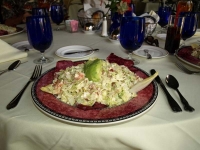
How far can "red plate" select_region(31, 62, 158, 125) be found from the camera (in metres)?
0.48

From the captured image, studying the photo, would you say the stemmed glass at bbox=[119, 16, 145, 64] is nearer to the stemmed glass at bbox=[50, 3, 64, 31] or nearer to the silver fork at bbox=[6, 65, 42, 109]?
the silver fork at bbox=[6, 65, 42, 109]

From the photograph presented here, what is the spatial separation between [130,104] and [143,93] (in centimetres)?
7

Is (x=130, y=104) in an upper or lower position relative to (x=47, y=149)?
upper

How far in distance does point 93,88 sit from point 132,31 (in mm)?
384

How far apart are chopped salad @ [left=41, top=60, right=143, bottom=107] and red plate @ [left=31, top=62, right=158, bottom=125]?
2 centimetres

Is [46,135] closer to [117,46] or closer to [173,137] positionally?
[173,137]

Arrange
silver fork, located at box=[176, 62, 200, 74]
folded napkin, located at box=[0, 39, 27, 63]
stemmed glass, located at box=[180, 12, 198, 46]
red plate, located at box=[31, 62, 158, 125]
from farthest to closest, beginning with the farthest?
stemmed glass, located at box=[180, 12, 198, 46]
folded napkin, located at box=[0, 39, 27, 63]
silver fork, located at box=[176, 62, 200, 74]
red plate, located at box=[31, 62, 158, 125]

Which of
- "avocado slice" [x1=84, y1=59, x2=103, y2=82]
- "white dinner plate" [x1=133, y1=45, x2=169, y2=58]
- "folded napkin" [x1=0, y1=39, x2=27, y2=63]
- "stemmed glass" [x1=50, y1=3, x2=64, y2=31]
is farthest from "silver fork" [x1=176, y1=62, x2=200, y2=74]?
"stemmed glass" [x1=50, y1=3, x2=64, y2=31]

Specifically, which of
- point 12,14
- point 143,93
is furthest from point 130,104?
point 12,14

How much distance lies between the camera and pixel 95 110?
0.52 m

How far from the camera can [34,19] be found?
838mm

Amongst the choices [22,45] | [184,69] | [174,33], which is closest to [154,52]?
[174,33]

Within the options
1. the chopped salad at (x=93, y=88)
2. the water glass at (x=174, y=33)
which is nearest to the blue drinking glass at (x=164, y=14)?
the water glass at (x=174, y=33)

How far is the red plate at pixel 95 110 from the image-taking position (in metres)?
0.48
